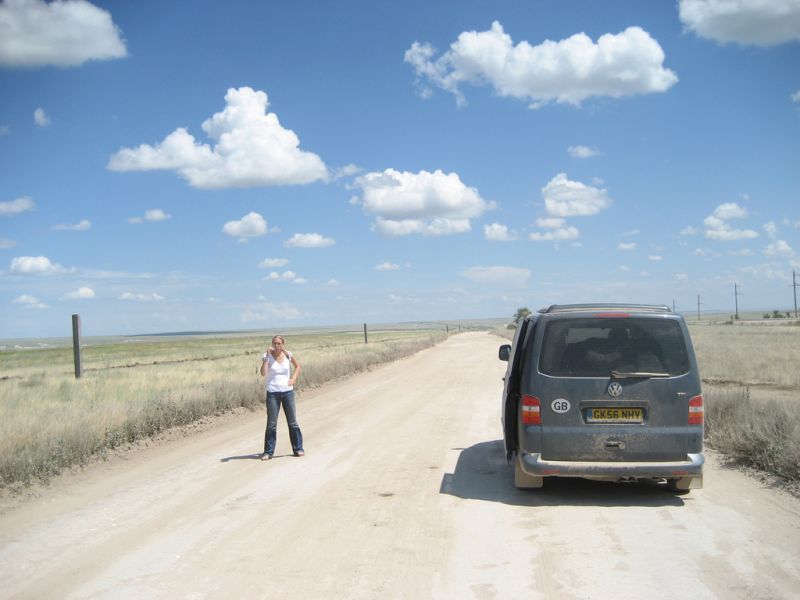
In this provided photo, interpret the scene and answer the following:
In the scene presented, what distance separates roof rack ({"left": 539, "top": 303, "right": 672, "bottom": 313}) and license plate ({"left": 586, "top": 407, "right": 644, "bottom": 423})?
3.34 ft

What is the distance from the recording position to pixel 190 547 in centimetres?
587

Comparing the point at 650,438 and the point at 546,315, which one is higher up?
the point at 546,315

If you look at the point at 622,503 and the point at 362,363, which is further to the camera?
the point at 362,363

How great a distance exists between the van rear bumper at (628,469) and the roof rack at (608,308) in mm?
1502

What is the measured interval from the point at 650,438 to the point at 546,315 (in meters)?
1.58

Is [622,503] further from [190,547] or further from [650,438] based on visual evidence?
[190,547]

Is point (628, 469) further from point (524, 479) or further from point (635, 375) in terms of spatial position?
point (524, 479)

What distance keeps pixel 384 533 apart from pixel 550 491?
244cm

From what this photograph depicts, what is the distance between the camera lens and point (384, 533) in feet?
20.2

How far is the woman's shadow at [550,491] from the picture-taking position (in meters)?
7.31

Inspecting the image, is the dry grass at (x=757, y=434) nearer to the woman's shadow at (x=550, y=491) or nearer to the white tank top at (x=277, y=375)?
the woman's shadow at (x=550, y=491)

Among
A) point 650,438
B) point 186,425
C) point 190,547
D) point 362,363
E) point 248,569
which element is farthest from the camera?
point 362,363

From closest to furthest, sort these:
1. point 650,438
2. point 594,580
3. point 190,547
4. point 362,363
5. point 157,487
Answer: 1. point 594,580
2. point 190,547
3. point 650,438
4. point 157,487
5. point 362,363

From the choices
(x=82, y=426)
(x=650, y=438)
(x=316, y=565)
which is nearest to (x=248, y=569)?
(x=316, y=565)
